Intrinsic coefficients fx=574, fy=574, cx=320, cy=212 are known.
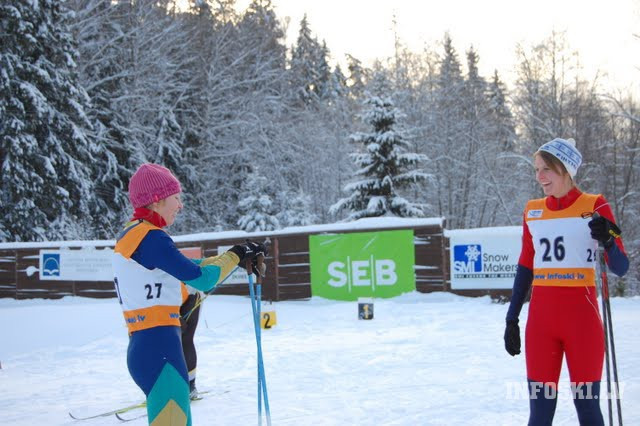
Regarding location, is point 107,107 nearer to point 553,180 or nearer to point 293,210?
point 293,210

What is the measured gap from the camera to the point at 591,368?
2.78 meters

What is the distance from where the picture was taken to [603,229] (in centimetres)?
276

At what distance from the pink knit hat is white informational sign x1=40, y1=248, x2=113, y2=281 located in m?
12.0

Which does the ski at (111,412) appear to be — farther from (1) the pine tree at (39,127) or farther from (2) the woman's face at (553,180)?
(1) the pine tree at (39,127)

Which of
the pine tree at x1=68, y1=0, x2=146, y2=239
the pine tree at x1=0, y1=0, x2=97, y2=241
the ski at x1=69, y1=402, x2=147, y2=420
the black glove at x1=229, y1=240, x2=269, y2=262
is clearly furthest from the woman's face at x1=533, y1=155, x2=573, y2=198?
the pine tree at x1=68, y1=0, x2=146, y2=239

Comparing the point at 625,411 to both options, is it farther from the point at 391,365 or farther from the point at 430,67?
the point at 430,67

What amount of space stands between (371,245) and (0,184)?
484 inches

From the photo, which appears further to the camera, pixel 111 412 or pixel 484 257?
pixel 484 257

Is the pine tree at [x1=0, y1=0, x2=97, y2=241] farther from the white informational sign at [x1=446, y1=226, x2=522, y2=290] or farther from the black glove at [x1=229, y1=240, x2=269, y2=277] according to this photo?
the black glove at [x1=229, y1=240, x2=269, y2=277]

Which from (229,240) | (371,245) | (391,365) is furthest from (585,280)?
(229,240)

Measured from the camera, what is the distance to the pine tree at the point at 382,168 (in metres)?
19.3

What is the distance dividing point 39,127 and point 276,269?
10051mm

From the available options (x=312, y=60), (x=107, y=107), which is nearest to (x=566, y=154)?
(x=107, y=107)

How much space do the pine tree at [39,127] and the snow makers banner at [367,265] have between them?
1023 centimetres
